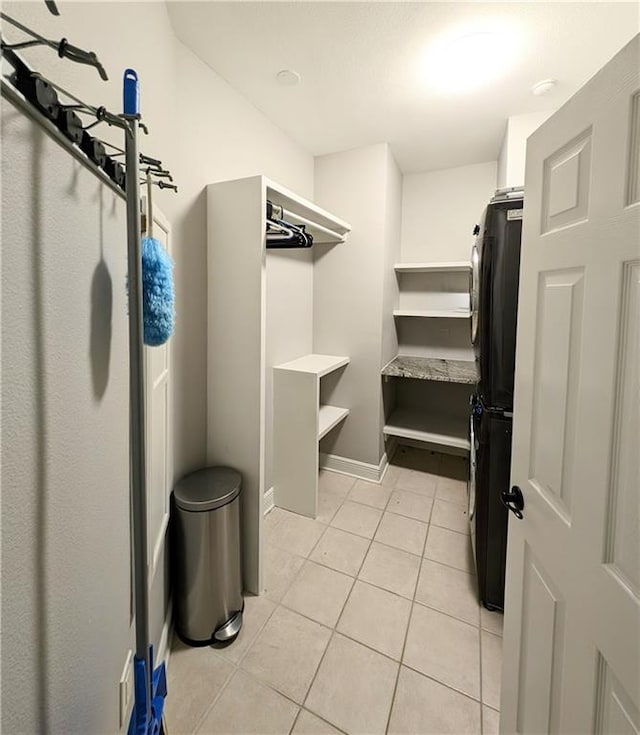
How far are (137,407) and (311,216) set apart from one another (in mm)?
2282

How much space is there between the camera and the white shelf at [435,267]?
2829 millimetres

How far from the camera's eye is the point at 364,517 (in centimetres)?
240

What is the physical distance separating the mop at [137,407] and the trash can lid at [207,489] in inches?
32.2

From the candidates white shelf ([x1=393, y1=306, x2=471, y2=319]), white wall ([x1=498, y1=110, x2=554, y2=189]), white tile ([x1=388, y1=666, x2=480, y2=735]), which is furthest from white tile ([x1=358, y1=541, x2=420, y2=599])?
white wall ([x1=498, y1=110, x2=554, y2=189])

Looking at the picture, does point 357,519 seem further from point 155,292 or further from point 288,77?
point 288,77

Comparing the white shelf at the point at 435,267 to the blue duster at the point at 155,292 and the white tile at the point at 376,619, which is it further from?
the blue duster at the point at 155,292

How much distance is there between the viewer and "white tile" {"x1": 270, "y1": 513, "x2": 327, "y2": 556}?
6.86ft

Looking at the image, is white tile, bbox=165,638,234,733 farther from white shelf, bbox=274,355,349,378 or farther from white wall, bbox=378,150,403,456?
white wall, bbox=378,150,403,456

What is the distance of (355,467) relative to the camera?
2959mm

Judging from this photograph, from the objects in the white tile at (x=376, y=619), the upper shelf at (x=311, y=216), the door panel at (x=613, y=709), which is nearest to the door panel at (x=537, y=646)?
the door panel at (x=613, y=709)

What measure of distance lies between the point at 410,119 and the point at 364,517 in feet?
9.15

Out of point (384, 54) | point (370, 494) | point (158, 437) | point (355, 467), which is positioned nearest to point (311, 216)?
point (384, 54)

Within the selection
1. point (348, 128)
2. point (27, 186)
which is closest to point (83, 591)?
point (27, 186)

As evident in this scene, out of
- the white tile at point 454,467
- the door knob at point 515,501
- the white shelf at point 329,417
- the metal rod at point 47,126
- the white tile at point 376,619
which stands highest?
the metal rod at point 47,126
